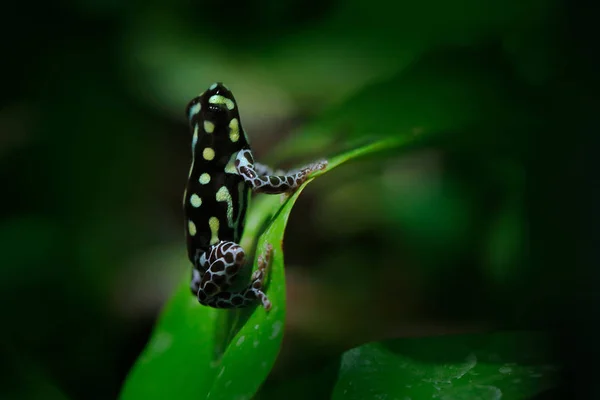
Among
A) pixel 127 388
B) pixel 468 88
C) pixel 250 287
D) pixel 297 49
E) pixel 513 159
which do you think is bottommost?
pixel 127 388

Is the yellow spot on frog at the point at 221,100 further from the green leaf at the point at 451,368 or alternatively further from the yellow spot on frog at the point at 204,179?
the green leaf at the point at 451,368

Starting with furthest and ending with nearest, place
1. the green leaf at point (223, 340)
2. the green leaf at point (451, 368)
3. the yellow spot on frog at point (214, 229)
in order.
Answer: the yellow spot on frog at point (214, 229)
the green leaf at point (223, 340)
the green leaf at point (451, 368)

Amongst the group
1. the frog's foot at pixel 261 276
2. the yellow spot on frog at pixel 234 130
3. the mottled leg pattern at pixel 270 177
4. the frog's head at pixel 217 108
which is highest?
the frog's head at pixel 217 108

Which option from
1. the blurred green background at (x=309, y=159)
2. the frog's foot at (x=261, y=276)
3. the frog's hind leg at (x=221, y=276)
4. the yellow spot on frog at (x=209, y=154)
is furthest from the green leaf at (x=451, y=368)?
the yellow spot on frog at (x=209, y=154)

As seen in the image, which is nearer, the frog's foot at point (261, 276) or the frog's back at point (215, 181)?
the frog's foot at point (261, 276)

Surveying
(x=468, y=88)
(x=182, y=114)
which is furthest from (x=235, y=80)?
(x=468, y=88)

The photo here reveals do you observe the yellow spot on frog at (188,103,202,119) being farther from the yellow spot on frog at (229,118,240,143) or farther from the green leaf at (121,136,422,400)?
the green leaf at (121,136,422,400)

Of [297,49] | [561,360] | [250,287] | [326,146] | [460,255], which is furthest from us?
[297,49]

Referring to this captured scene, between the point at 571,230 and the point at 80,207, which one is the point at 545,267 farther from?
the point at 80,207
